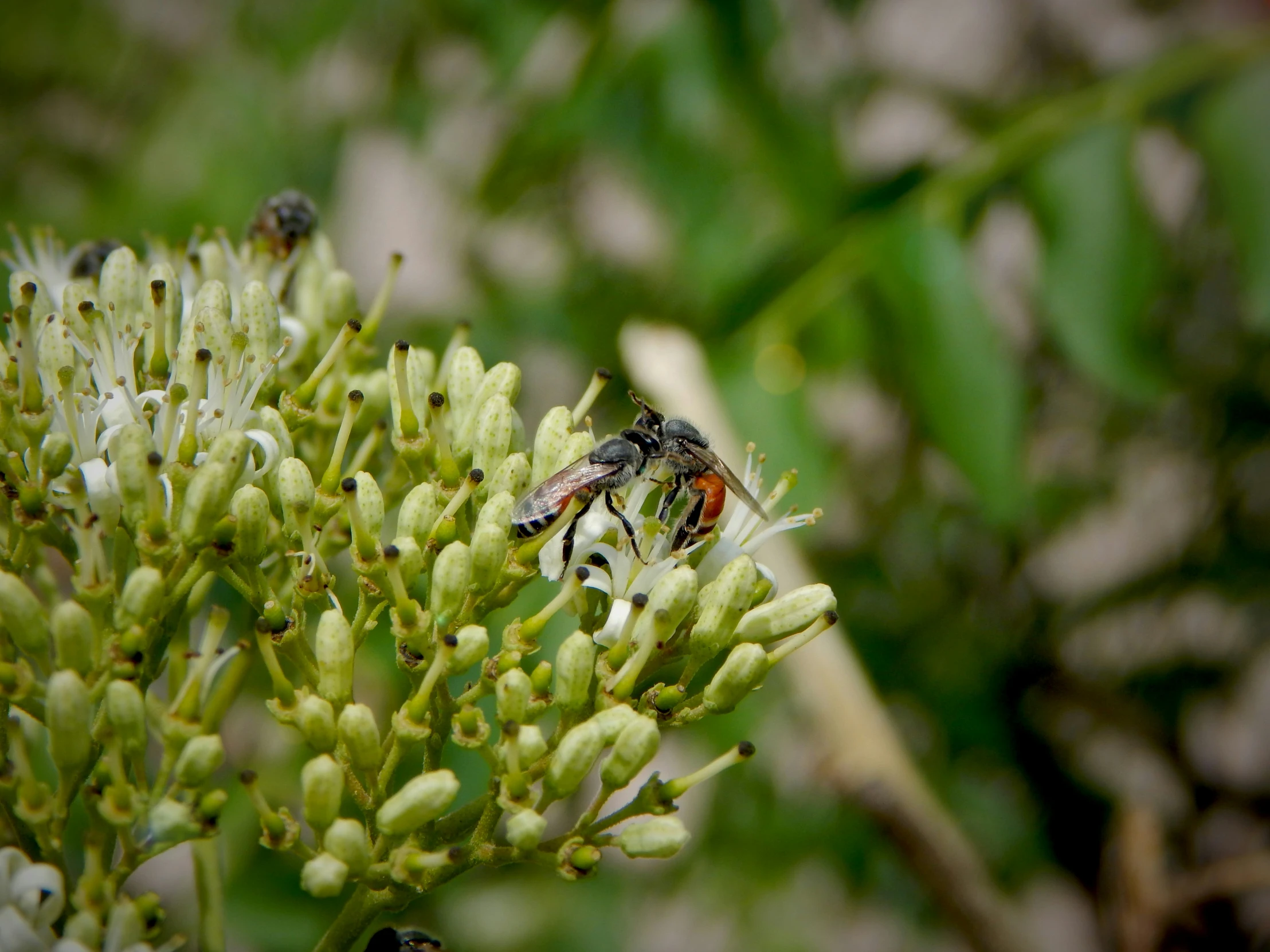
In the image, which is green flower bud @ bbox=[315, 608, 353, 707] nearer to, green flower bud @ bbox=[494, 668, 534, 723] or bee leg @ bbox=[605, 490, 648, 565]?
green flower bud @ bbox=[494, 668, 534, 723]

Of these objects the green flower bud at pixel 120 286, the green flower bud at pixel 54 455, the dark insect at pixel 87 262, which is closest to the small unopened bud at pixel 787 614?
the green flower bud at pixel 54 455

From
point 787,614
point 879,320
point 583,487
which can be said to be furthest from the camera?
point 879,320

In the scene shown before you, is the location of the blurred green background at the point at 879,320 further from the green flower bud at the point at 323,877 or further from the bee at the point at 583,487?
the green flower bud at the point at 323,877

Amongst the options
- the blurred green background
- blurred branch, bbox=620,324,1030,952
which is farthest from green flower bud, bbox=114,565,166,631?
the blurred green background

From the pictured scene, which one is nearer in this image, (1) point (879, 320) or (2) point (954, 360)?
(2) point (954, 360)

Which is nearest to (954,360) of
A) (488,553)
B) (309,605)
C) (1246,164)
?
(1246,164)

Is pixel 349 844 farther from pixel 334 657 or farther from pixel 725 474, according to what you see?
pixel 725 474

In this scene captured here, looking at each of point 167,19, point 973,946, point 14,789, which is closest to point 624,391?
point 973,946
